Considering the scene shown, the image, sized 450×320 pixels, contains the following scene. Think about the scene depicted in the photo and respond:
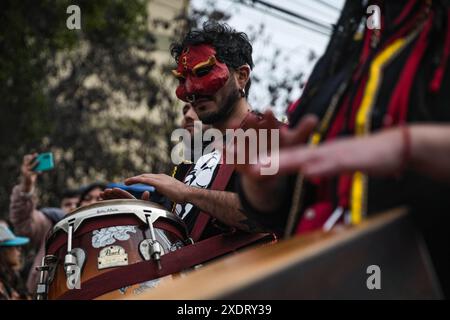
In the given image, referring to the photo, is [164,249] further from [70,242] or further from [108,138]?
[108,138]

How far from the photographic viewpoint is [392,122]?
62.2 inches

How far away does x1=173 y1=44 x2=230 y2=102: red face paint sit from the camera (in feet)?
11.9

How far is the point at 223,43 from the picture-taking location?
387cm

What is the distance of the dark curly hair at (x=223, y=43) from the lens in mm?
3836

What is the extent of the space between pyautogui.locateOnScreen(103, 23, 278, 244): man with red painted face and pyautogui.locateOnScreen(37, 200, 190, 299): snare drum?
0.14 metres

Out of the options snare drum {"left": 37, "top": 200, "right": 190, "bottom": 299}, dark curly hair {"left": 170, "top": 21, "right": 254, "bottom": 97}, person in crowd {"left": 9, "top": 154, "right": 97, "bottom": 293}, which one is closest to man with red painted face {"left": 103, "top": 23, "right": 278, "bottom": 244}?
dark curly hair {"left": 170, "top": 21, "right": 254, "bottom": 97}

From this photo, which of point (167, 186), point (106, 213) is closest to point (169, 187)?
point (167, 186)

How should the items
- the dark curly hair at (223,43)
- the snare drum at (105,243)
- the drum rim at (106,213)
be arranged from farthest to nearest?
1. the dark curly hair at (223,43)
2. the drum rim at (106,213)
3. the snare drum at (105,243)

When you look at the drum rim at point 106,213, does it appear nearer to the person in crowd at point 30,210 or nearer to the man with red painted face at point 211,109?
the man with red painted face at point 211,109

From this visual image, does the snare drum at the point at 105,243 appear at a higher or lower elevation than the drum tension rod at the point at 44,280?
higher

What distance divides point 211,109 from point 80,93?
977cm

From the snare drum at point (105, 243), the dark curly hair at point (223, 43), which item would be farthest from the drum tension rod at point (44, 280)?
the dark curly hair at point (223, 43)
